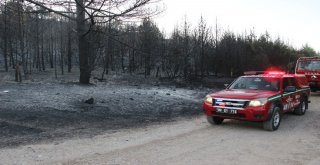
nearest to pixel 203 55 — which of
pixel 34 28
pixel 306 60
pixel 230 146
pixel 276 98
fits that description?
pixel 306 60

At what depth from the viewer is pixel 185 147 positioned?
6852 mm

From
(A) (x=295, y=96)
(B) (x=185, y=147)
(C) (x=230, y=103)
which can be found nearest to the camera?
(B) (x=185, y=147)

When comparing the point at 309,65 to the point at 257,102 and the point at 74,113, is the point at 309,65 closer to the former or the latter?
the point at 257,102

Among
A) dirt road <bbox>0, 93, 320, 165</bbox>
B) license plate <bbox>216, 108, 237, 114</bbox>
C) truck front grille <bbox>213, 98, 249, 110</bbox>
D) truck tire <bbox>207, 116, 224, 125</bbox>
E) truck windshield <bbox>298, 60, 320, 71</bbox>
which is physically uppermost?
truck windshield <bbox>298, 60, 320, 71</bbox>

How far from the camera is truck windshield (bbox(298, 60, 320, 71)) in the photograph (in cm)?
1767

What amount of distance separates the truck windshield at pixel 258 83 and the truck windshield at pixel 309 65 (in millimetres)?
9635

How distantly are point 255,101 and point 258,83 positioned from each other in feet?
4.89

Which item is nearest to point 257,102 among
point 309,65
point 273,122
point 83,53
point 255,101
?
point 255,101

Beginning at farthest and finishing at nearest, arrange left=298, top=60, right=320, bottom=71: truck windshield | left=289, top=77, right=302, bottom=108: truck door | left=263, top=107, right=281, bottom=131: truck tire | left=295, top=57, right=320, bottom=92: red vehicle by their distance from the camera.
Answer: left=298, top=60, right=320, bottom=71: truck windshield < left=295, top=57, right=320, bottom=92: red vehicle < left=289, top=77, right=302, bottom=108: truck door < left=263, top=107, right=281, bottom=131: truck tire

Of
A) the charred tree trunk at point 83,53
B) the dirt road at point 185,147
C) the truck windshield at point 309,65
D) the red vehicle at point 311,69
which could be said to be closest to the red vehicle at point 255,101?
the dirt road at point 185,147

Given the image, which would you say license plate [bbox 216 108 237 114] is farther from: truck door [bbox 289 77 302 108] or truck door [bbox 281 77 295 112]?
truck door [bbox 289 77 302 108]

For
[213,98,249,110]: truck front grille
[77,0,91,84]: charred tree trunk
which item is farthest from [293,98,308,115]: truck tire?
[77,0,91,84]: charred tree trunk

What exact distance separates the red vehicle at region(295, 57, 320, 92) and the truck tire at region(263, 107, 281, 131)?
10.2 m

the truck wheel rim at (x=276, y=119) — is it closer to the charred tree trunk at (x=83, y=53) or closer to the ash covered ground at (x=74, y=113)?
the ash covered ground at (x=74, y=113)
